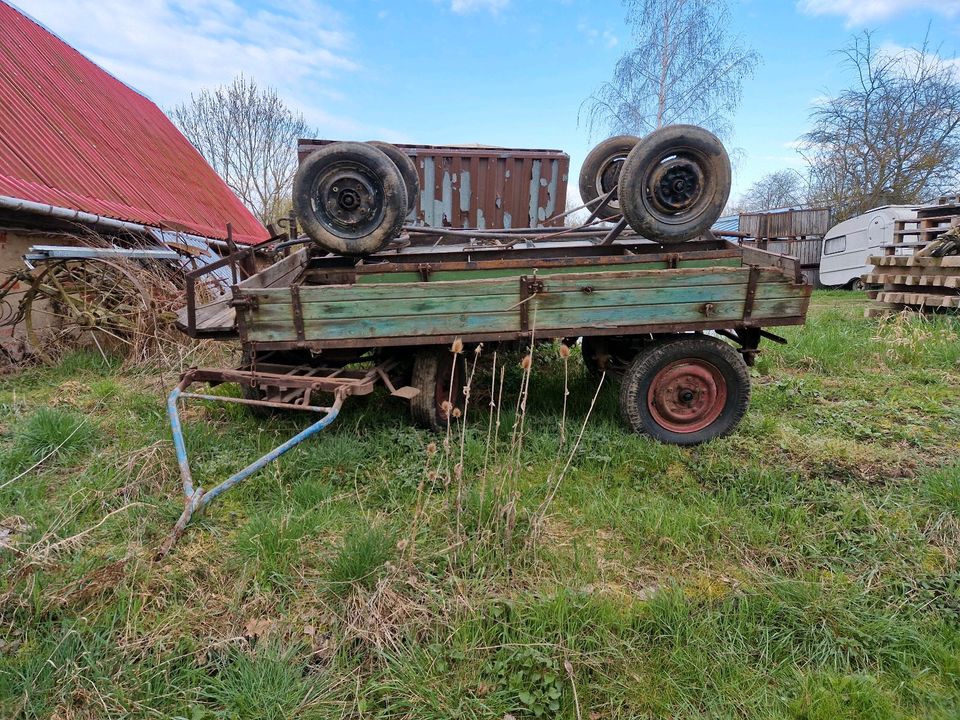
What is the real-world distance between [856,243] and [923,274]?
8209mm

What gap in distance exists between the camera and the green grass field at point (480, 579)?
1816mm

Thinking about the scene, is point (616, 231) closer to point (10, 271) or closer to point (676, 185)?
point (676, 185)

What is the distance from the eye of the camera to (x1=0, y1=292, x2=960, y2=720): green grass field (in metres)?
1.82

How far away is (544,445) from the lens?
3.64 m

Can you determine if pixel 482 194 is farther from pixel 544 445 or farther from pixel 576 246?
A: pixel 544 445

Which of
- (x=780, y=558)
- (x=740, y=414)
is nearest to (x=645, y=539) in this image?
(x=780, y=558)

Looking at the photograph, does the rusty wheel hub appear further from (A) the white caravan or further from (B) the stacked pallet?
(A) the white caravan

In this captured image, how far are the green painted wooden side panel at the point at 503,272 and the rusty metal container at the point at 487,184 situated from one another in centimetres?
400

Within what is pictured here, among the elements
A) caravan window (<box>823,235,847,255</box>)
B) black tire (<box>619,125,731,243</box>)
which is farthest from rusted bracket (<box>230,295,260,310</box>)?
caravan window (<box>823,235,847,255</box>)

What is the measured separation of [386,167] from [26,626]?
125 inches

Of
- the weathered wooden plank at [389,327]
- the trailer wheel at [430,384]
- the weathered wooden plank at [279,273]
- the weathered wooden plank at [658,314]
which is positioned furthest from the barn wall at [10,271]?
the weathered wooden plank at [658,314]

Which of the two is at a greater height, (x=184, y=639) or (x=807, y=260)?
(x=807, y=260)

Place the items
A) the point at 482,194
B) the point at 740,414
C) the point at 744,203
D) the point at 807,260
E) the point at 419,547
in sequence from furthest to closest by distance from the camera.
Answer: the point at 744,203, the point at 807,260, the point at 482,194, the point at 740,414, the point at 419,547

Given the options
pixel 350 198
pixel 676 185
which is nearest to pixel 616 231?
pixel 676 185
